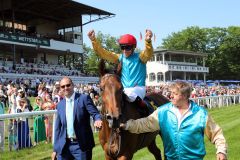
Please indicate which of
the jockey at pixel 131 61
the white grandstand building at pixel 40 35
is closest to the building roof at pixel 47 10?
the white grandstand building at pixel 40 35

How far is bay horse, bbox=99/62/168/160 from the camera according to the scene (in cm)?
451

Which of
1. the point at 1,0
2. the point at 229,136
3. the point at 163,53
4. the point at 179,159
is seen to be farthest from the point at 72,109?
the point at 163,53

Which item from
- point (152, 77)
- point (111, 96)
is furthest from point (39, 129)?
point (152, 77)

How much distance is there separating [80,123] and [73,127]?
0.32 ft

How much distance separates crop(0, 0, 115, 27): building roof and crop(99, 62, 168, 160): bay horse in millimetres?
39885

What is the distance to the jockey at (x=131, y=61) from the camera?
5.66m

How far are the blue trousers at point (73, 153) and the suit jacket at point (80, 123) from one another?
0.05 metres

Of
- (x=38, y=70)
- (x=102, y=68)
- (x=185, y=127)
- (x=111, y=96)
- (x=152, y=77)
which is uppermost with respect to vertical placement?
(x=38, y=70)

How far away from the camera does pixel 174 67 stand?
2616 inches

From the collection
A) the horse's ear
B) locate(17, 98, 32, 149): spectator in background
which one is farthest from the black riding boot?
locate(17, 98, 32, 149): spectator in background

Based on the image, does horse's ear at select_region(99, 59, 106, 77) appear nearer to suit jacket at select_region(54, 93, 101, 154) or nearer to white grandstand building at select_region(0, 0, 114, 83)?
suit jacket at select_region(54, 93, 101, 154)

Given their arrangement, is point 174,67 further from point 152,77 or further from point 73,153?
point 73,153

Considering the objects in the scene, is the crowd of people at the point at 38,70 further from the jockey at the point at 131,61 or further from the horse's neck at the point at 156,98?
the jockey at the point at 131,61

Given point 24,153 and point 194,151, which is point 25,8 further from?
point 194,151
